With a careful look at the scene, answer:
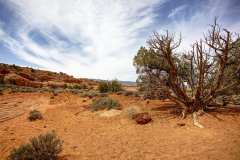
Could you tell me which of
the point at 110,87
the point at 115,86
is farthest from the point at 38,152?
the point at 110,87

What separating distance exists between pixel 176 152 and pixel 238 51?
695 centimetres

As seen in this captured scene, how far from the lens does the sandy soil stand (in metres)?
5.35

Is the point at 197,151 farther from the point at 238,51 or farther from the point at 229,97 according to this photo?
the point at 229,97

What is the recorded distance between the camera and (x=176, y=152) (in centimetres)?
538

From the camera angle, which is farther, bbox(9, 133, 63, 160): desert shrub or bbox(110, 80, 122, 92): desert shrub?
bbox(110, 80, 122, 92): desert shrub

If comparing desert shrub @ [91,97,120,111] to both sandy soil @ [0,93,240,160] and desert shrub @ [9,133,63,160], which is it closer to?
sandy soil @ [0,93,240,160]

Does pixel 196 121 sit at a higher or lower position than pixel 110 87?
lower

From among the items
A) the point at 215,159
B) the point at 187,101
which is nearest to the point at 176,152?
the point at 215,159

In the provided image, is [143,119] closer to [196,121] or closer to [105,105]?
[196,121]

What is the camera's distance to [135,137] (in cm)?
692

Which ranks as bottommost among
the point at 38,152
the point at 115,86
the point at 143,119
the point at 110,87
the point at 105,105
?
the point at 38,152

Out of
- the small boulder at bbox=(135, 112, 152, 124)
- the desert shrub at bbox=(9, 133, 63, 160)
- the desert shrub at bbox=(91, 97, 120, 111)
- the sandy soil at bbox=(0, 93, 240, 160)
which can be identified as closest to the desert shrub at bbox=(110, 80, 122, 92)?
the desert shrub at bbox=(91, 97, 120, 111)

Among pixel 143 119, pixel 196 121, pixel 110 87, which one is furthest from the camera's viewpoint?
pixel 110 87

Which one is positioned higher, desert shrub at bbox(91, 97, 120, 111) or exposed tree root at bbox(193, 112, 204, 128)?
desert shrub at bbox(91, 97, 120, 111)
